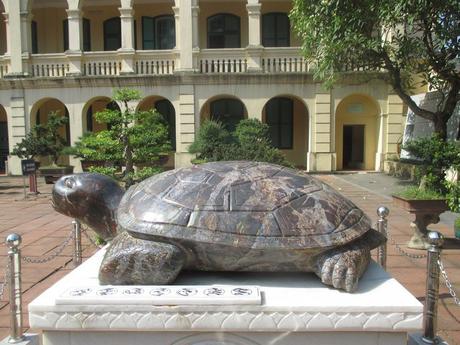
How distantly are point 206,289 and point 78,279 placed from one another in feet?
3.18

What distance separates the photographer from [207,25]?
67.1ft

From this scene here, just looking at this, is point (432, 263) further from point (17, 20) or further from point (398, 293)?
point (17, 20)

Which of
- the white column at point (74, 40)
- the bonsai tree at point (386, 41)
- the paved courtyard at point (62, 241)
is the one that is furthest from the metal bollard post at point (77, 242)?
the white column at point (74, 40)

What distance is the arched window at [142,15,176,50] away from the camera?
20.4 meters

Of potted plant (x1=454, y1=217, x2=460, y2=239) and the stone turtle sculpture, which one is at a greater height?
the stone turtle sculpture

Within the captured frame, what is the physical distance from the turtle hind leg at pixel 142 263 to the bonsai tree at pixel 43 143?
13.9 metres

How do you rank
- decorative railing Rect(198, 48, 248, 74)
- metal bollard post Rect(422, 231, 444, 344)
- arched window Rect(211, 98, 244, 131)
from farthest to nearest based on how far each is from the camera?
arched window Rect(211, 98, 244, 131) → decorative railing Rect(198, 48, 248, 74) → metal bollard post Rect(422, 231, 444, 344)

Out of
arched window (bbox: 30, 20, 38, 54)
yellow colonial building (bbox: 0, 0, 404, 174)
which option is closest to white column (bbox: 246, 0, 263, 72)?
yellow colonial building (bbox: 0, 0, 404, 174)

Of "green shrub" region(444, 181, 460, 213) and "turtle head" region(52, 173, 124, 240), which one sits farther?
"green shrub" region(444, 181, 460, 213)

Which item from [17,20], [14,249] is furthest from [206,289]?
[17,20]

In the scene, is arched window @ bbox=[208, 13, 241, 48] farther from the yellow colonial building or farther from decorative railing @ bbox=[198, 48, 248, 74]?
decorative railing @ bbox=[198, 48, 248, 74]

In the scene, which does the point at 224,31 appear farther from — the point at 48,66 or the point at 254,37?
the point at 48,66

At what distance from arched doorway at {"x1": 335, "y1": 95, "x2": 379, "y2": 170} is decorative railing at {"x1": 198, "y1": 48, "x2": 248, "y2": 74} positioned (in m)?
4.54

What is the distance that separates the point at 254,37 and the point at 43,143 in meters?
9.00
